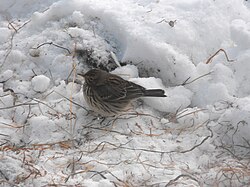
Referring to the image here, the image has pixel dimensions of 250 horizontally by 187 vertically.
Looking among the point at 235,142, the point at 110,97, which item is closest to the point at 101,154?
the point at 110,97

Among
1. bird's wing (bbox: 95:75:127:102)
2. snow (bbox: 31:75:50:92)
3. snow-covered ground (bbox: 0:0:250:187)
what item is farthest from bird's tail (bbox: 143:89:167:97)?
snow (bbox: 31:75:50:92)

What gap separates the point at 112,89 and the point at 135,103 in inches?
11.7

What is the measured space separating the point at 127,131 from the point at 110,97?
56 cm

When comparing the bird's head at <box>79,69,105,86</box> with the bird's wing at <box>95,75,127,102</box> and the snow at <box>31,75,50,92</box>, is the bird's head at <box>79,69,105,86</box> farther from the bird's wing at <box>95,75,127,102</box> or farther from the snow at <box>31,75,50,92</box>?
the snow at <box>31,75,50,92</box>

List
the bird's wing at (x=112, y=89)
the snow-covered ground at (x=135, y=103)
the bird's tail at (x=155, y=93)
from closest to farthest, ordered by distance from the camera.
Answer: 1. the snow-covered ground at (x=135, y=103)
2. the bird's tail at (x=155, y=93)
3. the bird's wing at (x=112, y=89)

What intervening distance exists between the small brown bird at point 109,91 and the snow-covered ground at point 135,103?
0.12 meters

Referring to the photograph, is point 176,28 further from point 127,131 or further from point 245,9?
point 127,131

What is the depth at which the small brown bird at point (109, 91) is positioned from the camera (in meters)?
5.16

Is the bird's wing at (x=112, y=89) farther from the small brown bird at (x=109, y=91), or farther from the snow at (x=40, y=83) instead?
the snow at (x=40, y=83)

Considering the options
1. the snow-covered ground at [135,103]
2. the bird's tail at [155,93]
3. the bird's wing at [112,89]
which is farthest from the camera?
the bird's wing at [112,89]

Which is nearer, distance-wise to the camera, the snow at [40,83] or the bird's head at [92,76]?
the bird's head at [92,76]

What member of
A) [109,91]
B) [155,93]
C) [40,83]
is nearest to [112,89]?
[109,91]

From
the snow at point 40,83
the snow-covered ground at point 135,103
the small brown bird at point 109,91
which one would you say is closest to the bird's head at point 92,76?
the small brown bird at point 109,91

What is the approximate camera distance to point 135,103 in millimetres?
5402
